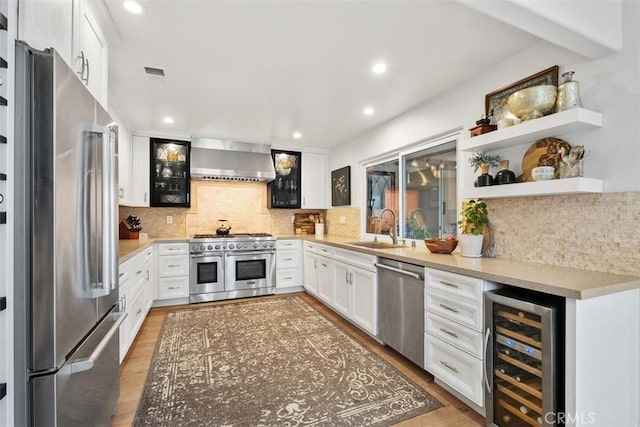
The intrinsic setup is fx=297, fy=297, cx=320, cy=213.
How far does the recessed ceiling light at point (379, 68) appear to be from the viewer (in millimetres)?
2234

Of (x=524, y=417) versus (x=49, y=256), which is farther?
(x=524, y=417)

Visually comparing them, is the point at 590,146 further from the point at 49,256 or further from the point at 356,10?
the point at 49,256

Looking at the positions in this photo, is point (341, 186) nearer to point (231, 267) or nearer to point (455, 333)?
point (231, 267)

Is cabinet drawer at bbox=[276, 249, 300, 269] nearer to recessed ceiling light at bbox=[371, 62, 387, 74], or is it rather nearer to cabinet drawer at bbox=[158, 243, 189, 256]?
cabinet drawer at bbox=[158, 243, 189, 256]

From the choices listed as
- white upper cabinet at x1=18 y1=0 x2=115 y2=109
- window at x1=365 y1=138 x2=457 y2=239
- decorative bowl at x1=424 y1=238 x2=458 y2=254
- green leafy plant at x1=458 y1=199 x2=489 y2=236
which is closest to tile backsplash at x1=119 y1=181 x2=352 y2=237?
window at x1=365 y1=138 x2=457 y2=239

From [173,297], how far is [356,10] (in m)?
3.85

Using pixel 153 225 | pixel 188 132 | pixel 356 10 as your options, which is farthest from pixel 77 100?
pixel 153 225

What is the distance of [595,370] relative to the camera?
1.35 metres

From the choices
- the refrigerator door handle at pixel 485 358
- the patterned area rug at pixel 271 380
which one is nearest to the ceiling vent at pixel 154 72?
the patterned area rug at pixel 271 380

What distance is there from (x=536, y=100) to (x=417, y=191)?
5.30 ft

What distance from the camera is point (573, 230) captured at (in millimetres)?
1799

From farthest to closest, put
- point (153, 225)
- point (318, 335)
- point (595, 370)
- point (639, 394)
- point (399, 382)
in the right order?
point (153, 225), point (318, 335), point (399, 382), point (639, 394), point (595, 370)

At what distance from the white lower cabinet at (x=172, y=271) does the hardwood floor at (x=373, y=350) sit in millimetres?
504

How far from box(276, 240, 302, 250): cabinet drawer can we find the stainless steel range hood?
0.99 meters
